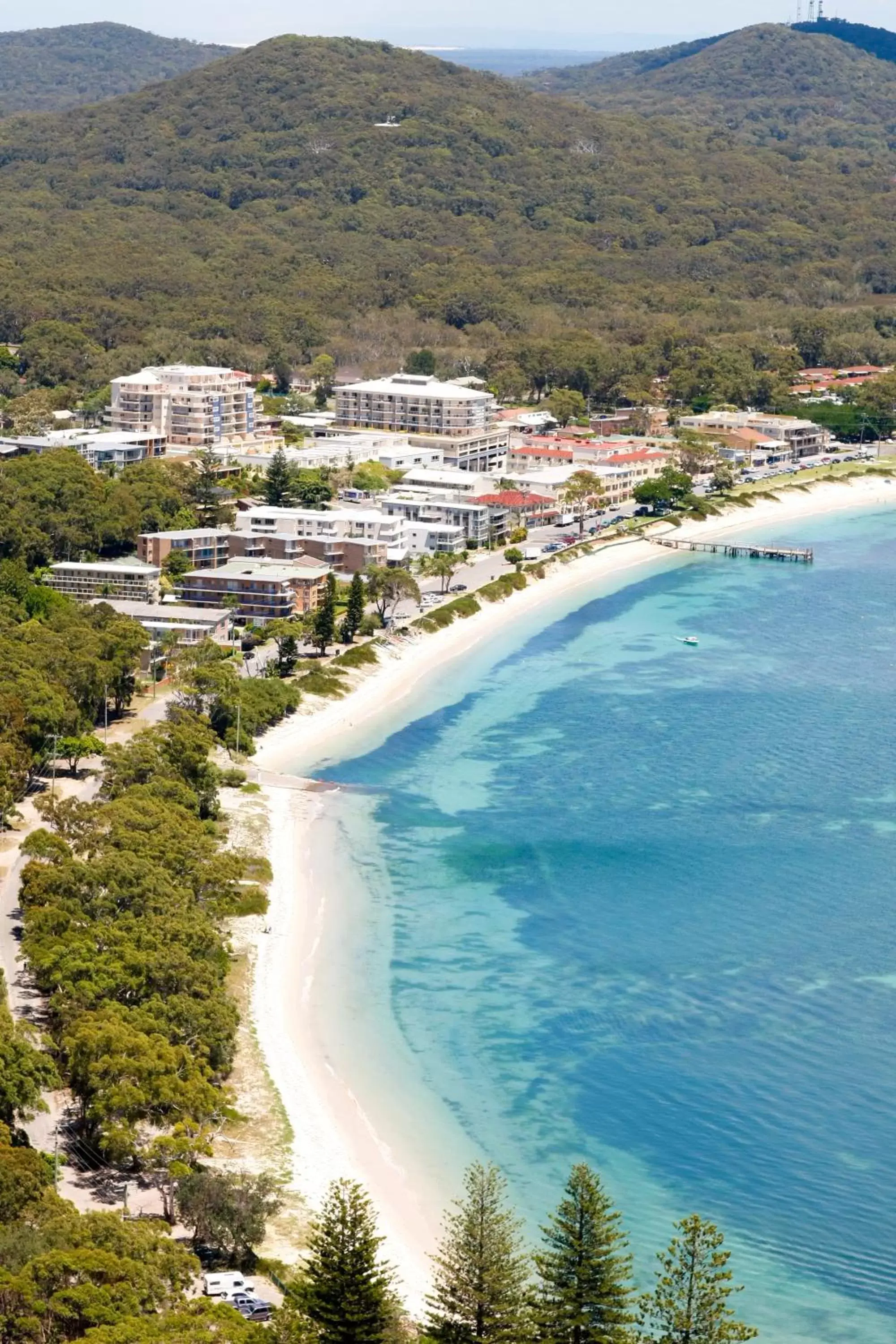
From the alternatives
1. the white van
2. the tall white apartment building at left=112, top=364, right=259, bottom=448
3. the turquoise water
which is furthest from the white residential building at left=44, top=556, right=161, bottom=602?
the white van

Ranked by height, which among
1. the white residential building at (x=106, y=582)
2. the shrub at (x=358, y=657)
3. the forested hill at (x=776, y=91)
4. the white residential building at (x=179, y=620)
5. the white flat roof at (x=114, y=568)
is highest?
the forested hill at (x=776, y=91)

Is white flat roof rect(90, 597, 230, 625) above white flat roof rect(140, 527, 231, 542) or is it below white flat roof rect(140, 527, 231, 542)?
below

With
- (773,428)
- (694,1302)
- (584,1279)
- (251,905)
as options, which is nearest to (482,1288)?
(584,1279)

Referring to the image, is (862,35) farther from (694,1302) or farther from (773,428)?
(694,1302)

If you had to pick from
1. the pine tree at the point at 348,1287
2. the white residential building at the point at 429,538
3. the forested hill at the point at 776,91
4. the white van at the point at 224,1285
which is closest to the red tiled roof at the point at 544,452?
the white residential building at the point at 429,538

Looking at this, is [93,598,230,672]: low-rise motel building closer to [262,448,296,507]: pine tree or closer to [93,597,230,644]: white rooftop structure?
[93,597,230,644]: white rooftop structure

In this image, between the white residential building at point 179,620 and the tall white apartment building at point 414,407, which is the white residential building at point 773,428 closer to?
the tall white apartment building at point 414,407
